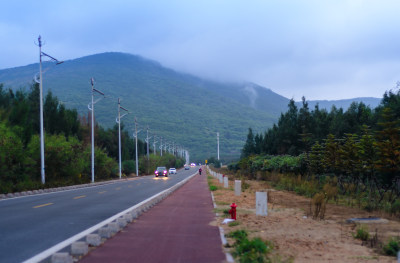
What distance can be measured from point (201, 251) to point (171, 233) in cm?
265

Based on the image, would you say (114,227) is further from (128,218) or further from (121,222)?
(128,218)

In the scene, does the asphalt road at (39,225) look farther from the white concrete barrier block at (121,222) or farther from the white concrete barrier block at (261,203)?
the white concrete barrier block at (261,203)

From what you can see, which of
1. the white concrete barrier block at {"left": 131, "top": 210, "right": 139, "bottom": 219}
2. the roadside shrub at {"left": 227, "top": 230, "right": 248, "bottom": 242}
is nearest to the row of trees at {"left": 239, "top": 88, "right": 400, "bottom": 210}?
the white concrete barrier block at {"left": 131, "top": 210, "right": 139, "bottom": 219}

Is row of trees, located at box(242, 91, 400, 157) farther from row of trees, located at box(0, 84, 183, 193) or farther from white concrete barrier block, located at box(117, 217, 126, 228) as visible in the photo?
row of trees, located at box(0, 84, 183, 193)

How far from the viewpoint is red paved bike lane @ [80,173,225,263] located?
9.16 m

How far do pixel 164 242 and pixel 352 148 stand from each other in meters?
19.2

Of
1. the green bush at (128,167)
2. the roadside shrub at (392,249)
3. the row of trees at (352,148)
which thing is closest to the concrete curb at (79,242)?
the roadside shrub at (392,249)

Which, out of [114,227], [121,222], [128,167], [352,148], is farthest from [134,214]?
[128,167]

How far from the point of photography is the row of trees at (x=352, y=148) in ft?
70.7

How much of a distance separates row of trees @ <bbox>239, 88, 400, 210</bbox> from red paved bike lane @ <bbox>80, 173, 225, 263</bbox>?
9.91 meters

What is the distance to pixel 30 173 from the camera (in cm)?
3881

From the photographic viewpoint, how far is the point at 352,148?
89.2 ft

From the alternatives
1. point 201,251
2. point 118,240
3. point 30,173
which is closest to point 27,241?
point 118,240

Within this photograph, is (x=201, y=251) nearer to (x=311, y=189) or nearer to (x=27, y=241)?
(x=27, y=241)
